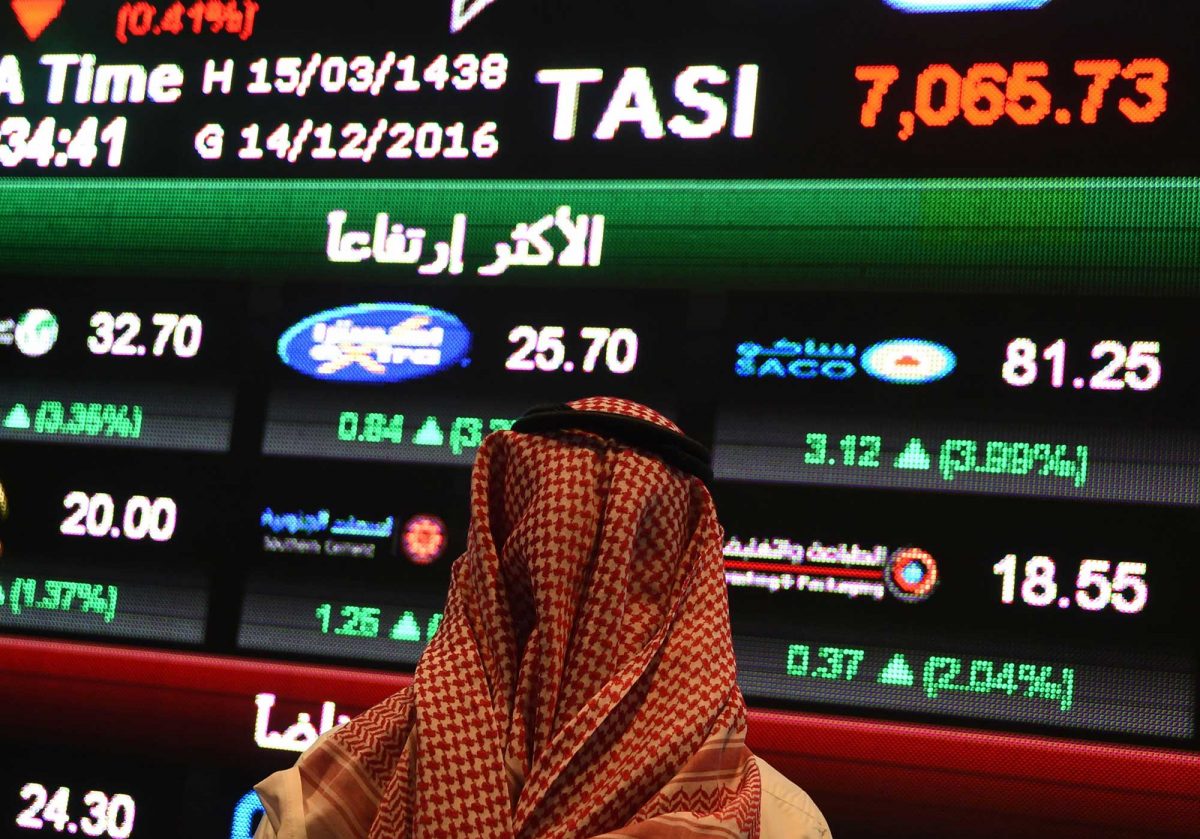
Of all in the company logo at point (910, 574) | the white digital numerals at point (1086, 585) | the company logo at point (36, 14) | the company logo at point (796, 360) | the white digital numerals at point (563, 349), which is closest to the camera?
the white digital numerals at point (1086, 585)

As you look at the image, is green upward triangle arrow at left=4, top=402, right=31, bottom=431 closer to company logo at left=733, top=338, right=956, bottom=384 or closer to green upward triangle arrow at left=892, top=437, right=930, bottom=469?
company logo at left=733, top=338, right=956, bottom=384

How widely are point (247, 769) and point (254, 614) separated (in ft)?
1.24

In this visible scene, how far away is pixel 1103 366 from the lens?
2896mm

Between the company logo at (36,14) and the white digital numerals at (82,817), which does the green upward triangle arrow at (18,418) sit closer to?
the white digital numerals at (82,817)

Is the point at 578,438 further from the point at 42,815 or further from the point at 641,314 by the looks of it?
the point at 42,815

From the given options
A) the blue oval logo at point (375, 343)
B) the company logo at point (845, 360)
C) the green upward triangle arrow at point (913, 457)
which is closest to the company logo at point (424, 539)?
the blue oval logo at point (375, 343)

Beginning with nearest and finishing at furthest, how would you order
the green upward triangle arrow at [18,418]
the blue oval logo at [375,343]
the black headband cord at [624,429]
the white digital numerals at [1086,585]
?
the black headband cord at [624,429] → the white digital numerals at [1086,585] → the blue oval logo at [375,343] → the green upward triangle arrow at [18,418]

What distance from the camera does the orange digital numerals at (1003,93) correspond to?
298 centimetres

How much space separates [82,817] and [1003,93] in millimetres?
2864

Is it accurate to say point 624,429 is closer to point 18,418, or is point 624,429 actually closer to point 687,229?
point 687,229

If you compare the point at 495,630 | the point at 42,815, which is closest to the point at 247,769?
the point at 42,815

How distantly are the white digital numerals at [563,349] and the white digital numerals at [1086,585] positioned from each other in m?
0.97

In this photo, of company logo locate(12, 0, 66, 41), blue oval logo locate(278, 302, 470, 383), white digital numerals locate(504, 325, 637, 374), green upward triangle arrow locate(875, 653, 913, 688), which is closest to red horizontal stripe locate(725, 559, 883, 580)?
green upward triangle arrow locate(875, 653, 913, 688)

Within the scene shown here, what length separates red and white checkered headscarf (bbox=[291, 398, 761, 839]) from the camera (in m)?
1.22
